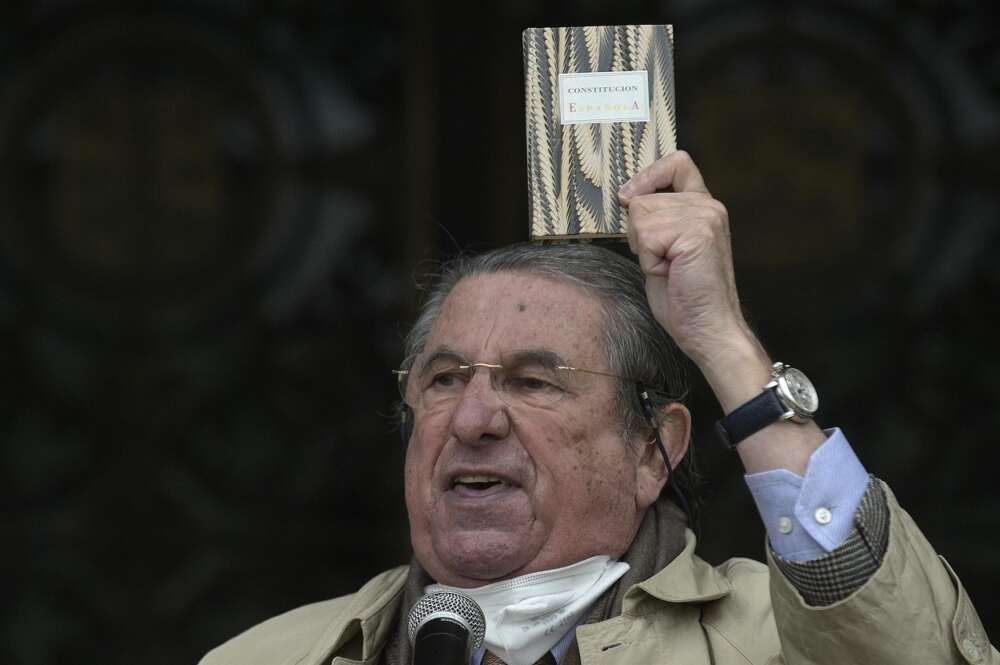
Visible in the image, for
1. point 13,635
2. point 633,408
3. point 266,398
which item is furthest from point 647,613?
point 13,635

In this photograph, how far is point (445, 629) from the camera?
2600 millimetres

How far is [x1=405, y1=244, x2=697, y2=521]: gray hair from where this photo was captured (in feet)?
11.2

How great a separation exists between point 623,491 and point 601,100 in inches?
29.4

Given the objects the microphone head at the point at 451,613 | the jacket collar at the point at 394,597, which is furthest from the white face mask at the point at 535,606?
the microphone head at the point at 451,613

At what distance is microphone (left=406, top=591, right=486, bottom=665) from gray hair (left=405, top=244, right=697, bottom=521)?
0.79 m

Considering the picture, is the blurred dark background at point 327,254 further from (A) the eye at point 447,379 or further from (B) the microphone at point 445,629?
(B) the microphone at point 445,629

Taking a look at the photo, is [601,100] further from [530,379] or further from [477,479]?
[477,479]

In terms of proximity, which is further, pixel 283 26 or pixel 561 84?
pixel 283 26

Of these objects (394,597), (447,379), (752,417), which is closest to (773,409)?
(752,417)

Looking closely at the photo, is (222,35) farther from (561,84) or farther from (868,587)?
(868,587)

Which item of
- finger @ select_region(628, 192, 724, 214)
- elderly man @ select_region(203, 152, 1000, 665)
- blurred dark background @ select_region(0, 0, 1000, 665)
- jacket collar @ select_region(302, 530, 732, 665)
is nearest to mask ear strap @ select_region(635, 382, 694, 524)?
elderly man @ select_region(203, 152, 1000, 665)

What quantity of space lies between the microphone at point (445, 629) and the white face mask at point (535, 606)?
474mm

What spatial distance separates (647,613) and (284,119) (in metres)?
2.87

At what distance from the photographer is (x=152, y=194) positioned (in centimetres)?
562
